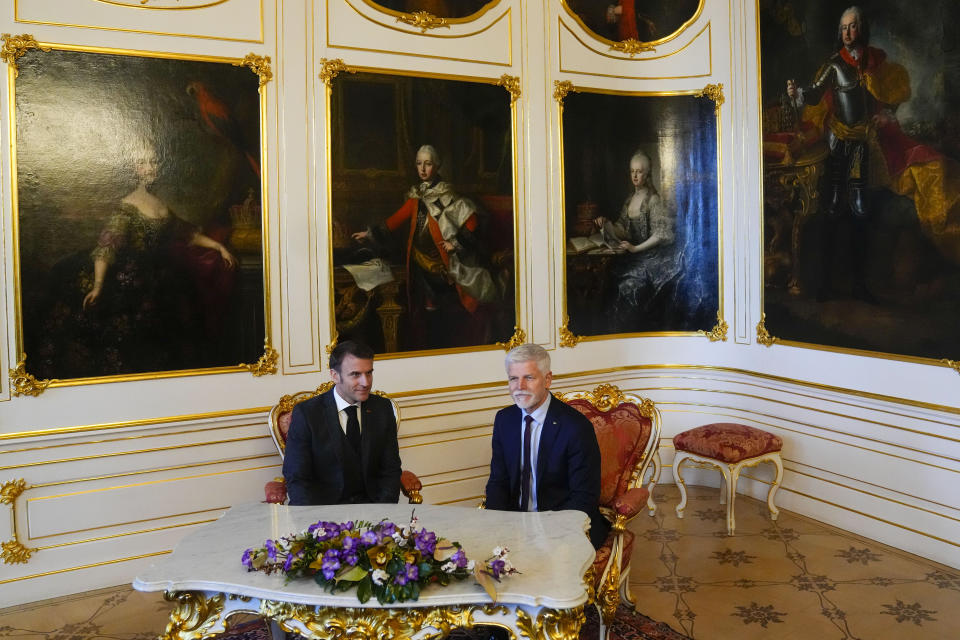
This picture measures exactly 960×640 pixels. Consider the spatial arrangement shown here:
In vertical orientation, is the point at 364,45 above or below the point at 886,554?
above

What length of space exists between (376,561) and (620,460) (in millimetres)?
2251

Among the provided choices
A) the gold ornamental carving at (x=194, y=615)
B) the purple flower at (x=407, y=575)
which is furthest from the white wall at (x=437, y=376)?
the purple flower at (x=407, y=575)

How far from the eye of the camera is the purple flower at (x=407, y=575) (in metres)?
3.04

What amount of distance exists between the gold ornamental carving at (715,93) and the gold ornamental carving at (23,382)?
6.08m

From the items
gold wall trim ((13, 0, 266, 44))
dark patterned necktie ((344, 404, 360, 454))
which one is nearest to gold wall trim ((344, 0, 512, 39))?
gold wall trim ((13, 0, 266, 44))

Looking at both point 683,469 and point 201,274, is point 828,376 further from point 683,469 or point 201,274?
point 201,274

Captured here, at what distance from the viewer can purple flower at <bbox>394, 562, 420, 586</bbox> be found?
304 cm

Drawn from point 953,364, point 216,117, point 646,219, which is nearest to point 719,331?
point 646,219

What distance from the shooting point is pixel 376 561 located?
3109 millimetres

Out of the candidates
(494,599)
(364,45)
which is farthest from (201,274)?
(494,599)

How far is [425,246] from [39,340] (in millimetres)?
2866

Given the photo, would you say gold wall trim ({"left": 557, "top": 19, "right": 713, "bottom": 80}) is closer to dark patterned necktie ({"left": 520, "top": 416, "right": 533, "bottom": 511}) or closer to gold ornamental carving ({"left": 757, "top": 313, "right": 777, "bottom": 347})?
gold ornamental carving ({"left": 757, "top": 313, "right": 777, "bottom": 347})

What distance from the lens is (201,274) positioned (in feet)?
18.9

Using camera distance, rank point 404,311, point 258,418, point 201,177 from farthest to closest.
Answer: point 404,311 < point 258,418 < point 201,177
